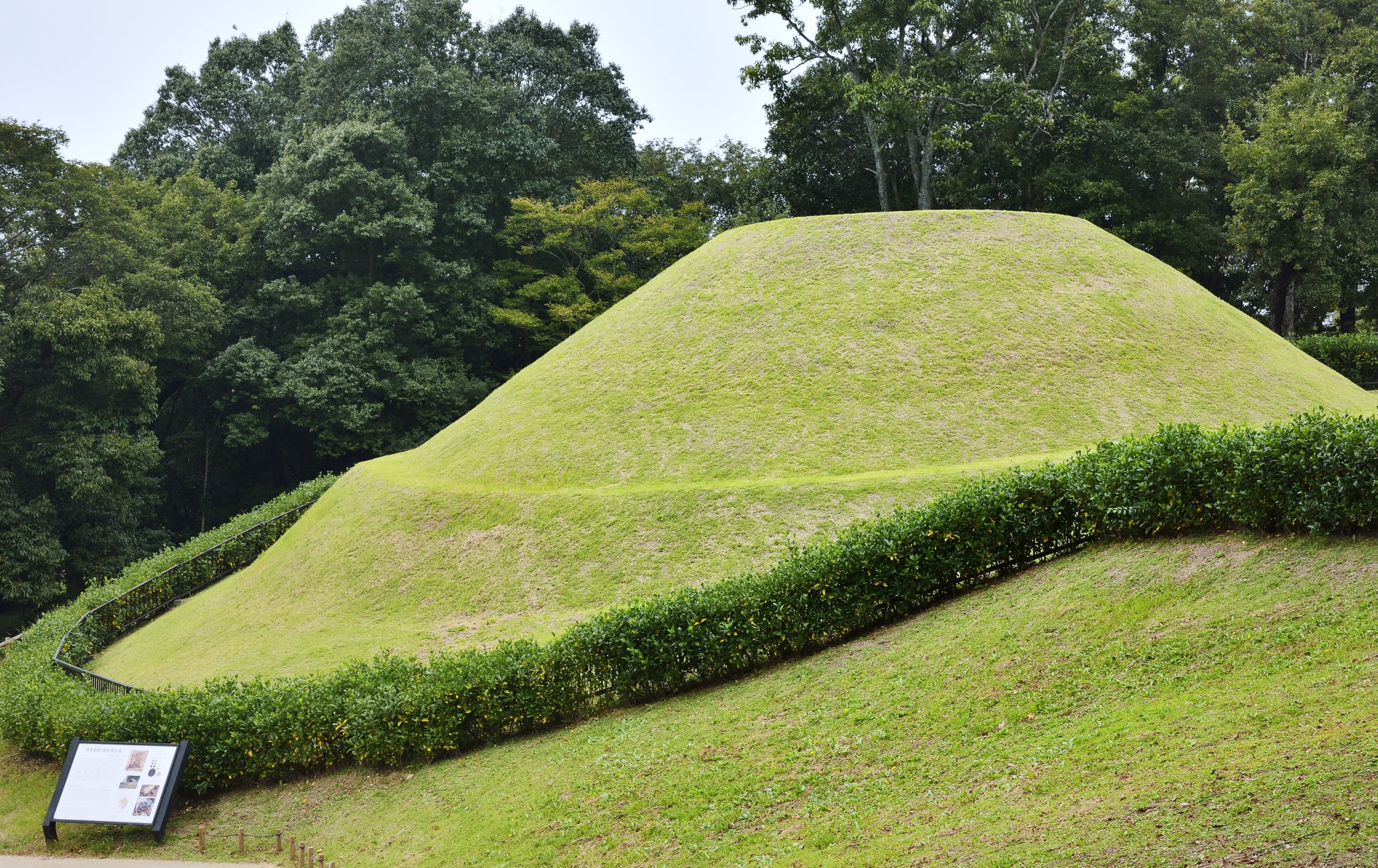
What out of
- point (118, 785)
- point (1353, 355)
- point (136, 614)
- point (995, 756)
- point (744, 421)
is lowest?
point (118, 785)

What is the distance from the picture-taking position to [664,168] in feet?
156

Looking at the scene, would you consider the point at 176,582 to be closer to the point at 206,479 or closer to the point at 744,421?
the point at 744,421

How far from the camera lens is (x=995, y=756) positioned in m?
8.16

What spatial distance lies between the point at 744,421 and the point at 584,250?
856 inches

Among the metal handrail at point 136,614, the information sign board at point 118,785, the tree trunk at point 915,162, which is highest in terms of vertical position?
the tree trunk at point 915,162

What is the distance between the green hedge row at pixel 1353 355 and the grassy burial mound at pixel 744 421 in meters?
7.75

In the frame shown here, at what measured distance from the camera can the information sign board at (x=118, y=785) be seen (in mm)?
12133

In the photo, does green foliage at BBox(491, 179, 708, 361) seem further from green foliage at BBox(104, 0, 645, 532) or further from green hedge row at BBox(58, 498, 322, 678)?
green hedge row at BBox(58, 498, 322, 678)

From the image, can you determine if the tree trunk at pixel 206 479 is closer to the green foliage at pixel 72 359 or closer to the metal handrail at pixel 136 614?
the green foliage at pixel 72 359

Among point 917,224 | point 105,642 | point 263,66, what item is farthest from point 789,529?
point 263,66

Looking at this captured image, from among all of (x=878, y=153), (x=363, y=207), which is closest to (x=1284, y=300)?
(x=878, y=153)

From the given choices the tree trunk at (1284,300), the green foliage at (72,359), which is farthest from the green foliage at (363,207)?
the tree trunk at (1284,300)

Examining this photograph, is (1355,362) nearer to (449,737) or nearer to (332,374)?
(449,737)

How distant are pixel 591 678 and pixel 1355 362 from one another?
32.4 metres
